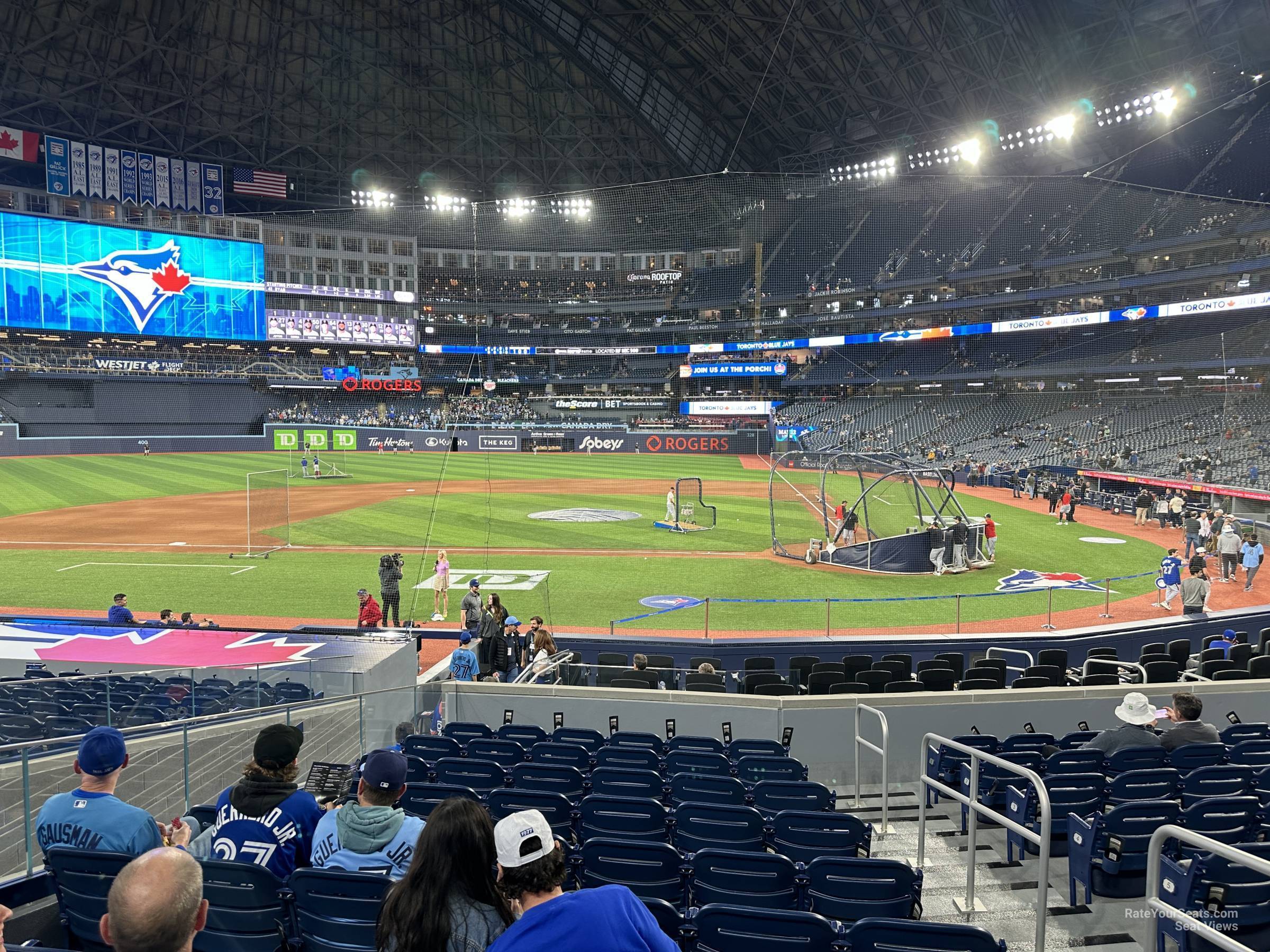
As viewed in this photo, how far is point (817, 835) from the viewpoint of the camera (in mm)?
5832

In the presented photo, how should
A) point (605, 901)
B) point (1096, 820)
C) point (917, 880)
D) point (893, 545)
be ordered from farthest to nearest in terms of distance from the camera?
point (893, 545), point (1096, 820), point (917, 880), point (605, 901)

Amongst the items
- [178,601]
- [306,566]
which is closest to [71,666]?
[178,601]

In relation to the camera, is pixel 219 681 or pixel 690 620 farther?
pixel 690 620

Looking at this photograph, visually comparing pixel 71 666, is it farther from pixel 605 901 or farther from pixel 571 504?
pixel 571 504

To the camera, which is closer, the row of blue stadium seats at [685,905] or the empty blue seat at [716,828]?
the row of blue stadium seats at [685,905]

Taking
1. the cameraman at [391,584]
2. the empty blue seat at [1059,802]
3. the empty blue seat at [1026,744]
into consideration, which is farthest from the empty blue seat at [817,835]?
the cameraman at [391,584]

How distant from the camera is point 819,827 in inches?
235

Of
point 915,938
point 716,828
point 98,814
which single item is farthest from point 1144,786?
point 98,814

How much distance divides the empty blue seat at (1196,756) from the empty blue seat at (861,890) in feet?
15.3

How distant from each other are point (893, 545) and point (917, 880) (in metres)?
21.3

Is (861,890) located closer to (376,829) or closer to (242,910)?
(376,829)

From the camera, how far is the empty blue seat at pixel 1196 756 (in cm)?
766

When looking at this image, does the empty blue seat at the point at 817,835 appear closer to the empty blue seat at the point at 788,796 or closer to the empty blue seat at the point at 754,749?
the empty blue seat at the point at 788,796

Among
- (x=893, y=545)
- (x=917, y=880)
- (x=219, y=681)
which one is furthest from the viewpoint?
(x=893, y=545)
